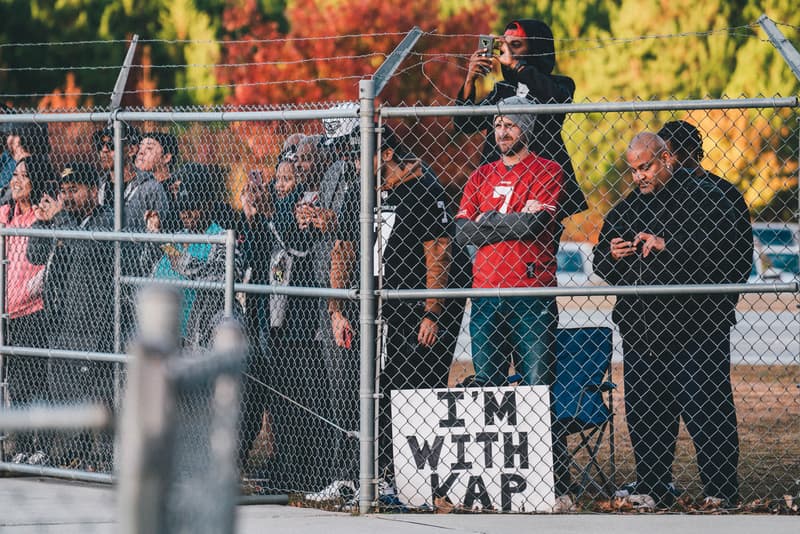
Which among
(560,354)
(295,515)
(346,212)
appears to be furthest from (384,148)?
(295,515)

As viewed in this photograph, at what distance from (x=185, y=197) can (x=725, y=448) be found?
11.6 ft

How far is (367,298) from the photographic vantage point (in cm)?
673

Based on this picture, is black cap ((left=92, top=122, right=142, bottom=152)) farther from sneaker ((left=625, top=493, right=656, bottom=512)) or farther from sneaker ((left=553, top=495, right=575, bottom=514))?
sneaker ((left=625, top=493, right=656, bottom=512))

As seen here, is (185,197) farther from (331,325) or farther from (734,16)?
(734,16)

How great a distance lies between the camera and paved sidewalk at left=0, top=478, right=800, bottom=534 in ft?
20.5

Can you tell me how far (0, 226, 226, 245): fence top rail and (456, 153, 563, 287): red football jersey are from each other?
139cm

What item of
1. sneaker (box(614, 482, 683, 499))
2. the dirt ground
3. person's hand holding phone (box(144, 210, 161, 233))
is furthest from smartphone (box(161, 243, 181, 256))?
sneaker (box(614, 482, 683, 499))

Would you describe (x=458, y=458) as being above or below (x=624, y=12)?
below

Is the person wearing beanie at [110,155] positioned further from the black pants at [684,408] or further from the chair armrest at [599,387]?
the black pants at [684,408]

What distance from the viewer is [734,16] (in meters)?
34.8

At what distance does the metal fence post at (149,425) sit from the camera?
2.35 m

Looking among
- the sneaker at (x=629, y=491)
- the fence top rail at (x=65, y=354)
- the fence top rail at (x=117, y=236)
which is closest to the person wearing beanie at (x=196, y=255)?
the fence top rail at (x=117, y=236)

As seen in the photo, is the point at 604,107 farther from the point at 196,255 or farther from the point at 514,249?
the point at 196,255

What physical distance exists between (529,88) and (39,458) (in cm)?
366
